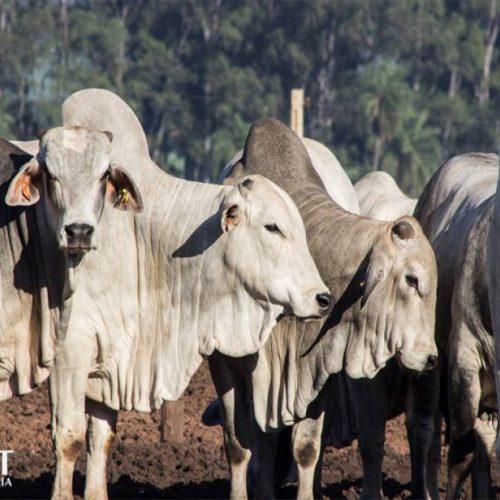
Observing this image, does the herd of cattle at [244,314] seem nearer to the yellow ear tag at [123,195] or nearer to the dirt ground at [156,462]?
the yellow ear tag at [123,195]

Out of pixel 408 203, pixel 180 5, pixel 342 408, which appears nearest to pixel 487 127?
pixel 180 5

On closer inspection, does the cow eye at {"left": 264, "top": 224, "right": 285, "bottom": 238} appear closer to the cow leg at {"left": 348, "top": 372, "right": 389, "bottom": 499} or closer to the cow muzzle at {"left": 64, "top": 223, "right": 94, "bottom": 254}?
the cow leg at {"left": 348, "top": 372, "right": 389, "bottom": 499}

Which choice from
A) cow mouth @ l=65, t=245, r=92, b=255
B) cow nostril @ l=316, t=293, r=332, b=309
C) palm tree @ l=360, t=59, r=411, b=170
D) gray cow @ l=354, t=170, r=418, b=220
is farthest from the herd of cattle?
palm tree @ l=360, t=59, r=411, b=170

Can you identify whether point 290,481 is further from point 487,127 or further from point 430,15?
point 430,15

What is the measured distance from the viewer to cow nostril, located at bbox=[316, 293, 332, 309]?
26.9 feet

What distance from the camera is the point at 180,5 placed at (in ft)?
216

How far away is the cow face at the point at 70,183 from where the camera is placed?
7.44 metres

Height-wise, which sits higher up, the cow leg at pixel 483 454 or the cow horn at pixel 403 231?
the cow horn at pixel 403 231

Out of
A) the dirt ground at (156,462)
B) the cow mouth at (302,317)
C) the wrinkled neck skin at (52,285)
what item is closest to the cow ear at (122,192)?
the wrinkled neck skin at (52,285)

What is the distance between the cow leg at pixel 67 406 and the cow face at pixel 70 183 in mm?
708

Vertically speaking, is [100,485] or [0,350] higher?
[0,350]

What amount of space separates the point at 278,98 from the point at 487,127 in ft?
22.9

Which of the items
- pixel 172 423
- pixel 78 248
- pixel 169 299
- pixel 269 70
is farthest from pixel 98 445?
pixel 269 70

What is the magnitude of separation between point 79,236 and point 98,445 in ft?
5.14
